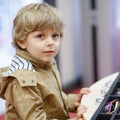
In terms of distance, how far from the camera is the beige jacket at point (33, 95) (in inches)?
45.5

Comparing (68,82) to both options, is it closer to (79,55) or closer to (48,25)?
(79,55)

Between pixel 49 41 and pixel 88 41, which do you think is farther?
pixel 88 41

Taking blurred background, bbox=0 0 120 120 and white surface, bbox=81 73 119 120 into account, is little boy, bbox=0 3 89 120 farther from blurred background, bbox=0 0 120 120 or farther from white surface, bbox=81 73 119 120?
blurred background, bbox=0 0 120 120

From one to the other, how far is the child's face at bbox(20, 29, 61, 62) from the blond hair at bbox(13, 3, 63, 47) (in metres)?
0.02

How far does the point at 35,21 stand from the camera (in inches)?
47.1

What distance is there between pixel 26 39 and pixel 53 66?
232mm

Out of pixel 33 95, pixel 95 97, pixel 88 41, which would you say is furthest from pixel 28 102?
pixel 88 41

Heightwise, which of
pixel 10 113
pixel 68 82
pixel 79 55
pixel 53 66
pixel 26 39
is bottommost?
pixel 68 82

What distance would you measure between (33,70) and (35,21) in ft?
0.58

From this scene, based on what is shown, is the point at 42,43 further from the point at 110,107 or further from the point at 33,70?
the point at 110,107

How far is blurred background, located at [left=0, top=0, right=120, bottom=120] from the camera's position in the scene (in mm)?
4055

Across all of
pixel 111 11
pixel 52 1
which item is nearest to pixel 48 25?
pixel 52 1

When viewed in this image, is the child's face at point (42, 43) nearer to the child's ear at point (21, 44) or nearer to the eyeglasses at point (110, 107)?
the child's ear at point (21, 44)

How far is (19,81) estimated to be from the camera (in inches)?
45.2
